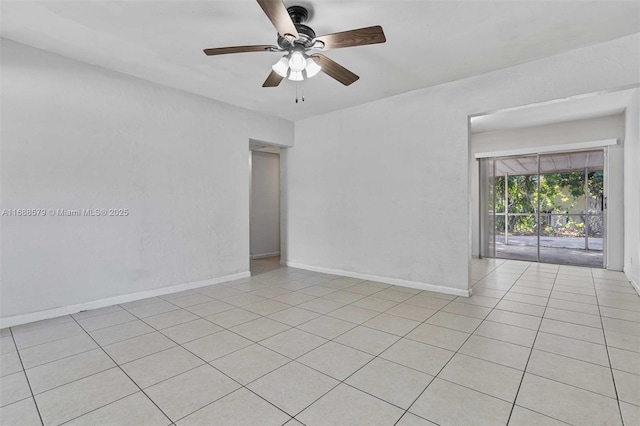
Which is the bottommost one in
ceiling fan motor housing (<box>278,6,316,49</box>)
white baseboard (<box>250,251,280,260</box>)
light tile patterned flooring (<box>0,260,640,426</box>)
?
light tile patterned flooring (<box>0,260,640,426</box>)

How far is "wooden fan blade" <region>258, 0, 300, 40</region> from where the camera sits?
1900 mm

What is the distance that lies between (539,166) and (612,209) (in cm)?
147

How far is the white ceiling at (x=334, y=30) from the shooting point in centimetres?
244

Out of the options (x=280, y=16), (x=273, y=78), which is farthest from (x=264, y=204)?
(x=280, y=16)

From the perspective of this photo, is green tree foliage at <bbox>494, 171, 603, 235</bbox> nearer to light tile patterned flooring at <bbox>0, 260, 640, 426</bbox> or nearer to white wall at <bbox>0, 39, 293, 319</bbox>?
light tile patterned flooring at <bbox>0, 260, 640, 426</bbox>

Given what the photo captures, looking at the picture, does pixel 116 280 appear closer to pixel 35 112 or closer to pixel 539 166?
pixel 35 112

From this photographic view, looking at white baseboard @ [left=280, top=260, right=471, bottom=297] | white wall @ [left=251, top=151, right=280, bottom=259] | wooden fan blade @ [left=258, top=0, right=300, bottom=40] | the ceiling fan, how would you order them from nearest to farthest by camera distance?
wooden fan blade @ [left=258, top=0, right=300, bottom=40] < the ceiling fan < white baseboard @ [left=280, top=260, right=471, bottom=297] < white wall @ [left=251, top=151, right=280, bottom=259]

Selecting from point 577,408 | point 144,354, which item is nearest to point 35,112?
point 144,354

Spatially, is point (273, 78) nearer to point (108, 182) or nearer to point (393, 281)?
point (108, 182)

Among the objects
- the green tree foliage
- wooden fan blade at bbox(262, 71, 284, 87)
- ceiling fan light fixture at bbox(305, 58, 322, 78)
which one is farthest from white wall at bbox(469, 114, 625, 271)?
wooden fan blade at bbox(262, 71, 284, 87)

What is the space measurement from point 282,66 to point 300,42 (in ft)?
0.88

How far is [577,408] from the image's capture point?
174 centimetres

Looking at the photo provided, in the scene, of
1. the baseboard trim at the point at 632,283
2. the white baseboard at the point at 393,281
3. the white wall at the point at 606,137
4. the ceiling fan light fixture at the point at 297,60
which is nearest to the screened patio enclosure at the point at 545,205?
the white wall at the point at 606,137

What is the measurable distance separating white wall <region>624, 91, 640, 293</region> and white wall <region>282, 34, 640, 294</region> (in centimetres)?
200
